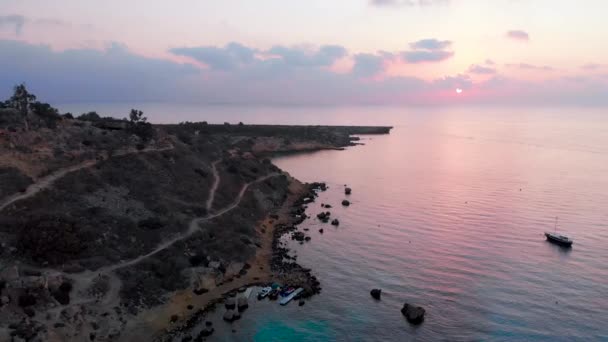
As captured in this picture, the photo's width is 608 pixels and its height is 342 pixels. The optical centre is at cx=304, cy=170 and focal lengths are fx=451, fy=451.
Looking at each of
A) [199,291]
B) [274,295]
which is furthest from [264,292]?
[199,291]

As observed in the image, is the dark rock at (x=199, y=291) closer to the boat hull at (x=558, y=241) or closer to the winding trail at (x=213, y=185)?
the winding trail at (x=213, y=185)

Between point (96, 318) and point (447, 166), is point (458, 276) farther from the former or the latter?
point (447, 166)

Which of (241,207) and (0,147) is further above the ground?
(0,147)

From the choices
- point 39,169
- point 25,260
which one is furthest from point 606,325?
point 39,169

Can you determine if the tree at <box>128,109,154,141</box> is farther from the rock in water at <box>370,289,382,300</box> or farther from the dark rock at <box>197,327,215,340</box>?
the rock in water at <box>370,289,382,300</box>

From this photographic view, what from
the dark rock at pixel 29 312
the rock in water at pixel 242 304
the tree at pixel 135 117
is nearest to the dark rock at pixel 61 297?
the dark rock at pixel 29 312

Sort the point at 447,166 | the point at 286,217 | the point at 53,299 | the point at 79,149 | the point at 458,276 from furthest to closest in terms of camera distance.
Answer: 1. the point at 447,166
2. the point at 286,217
3. the point at 79,149
4. the point at 458,276
5. the point at 53,299

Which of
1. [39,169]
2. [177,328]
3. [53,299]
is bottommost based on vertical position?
[177,328]

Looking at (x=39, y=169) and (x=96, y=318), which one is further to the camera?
(x=39, y=169)

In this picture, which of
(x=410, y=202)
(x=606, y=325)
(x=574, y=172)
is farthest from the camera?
(x=574, y=172)
